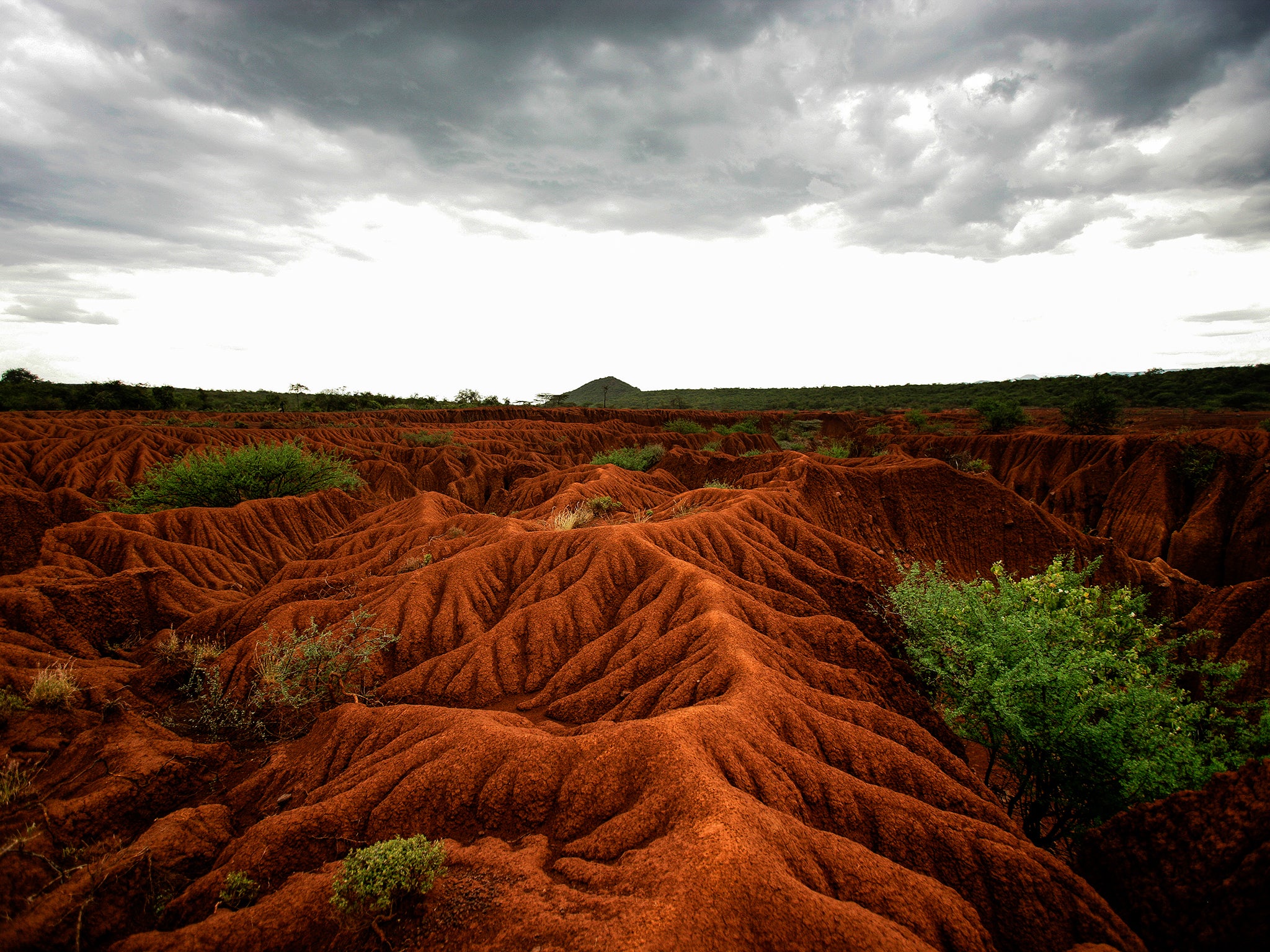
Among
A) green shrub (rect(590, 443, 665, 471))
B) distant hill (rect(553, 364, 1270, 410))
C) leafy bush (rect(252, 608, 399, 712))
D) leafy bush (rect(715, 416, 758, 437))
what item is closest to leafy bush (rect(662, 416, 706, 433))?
leafy bush (rect(715, 416, 758, 437))

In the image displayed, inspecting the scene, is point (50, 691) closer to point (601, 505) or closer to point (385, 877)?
point (385, 877)

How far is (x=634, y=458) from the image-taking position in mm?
40594

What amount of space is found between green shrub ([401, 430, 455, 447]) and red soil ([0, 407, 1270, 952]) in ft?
86.2

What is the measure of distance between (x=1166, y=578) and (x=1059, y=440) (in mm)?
21516

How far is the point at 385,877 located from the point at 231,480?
28.5m

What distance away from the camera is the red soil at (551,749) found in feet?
16.5

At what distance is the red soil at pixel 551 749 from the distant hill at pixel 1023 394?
4247 centimetres

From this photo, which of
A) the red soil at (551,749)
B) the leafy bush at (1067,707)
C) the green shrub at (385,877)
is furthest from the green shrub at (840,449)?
the green shrub at (385,877)

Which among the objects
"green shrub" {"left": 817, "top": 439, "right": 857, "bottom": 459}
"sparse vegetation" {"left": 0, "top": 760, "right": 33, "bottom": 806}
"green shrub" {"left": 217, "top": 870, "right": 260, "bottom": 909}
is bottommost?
"green shrub" {"left": 217, "top": 870, "right": 260, "bottom": 909}

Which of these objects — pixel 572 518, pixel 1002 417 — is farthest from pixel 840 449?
pixel 572 518

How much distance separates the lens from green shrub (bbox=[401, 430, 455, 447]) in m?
48.5

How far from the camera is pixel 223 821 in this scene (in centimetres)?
729

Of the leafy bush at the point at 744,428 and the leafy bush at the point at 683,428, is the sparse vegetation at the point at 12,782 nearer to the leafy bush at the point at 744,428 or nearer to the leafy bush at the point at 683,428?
the leafy bush at the point at 744,428

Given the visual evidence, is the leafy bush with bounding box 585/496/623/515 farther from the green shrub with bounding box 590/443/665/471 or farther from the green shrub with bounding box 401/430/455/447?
the green shrub with bounding box 401/430/455/447
